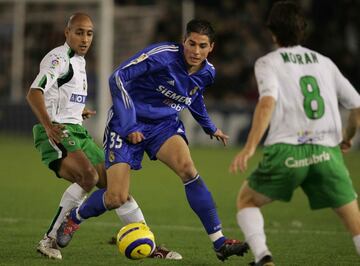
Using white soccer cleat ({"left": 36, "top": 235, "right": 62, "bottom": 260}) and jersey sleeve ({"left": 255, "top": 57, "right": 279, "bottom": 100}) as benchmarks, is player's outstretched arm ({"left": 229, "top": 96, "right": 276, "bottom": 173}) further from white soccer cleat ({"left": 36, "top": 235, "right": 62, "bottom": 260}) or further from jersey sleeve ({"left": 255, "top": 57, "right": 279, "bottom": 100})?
white soccer cleat ({"left": 36, "top": 235, "right": 62, "bottom": 260})

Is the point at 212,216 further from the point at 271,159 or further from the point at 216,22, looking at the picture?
the point at 216,22

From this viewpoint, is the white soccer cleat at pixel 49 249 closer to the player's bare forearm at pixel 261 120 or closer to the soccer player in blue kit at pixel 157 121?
→ the soccer player in blue kit at pixel 157 121

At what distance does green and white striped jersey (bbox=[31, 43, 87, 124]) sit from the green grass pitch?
125 centimetres

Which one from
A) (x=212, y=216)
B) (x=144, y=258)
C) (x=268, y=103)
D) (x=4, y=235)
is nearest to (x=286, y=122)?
(x=268, y=103)

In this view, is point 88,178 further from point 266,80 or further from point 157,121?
point 266,80

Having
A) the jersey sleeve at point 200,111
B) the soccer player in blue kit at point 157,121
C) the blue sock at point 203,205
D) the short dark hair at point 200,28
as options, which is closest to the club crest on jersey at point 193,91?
the soccer player in blue kit at point 157,121

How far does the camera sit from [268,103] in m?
6.49

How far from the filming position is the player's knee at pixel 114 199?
802cm

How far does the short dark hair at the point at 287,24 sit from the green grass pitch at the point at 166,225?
225 centimetres

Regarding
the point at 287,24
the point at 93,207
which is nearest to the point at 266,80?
the point at 287,24

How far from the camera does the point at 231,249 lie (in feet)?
25.5

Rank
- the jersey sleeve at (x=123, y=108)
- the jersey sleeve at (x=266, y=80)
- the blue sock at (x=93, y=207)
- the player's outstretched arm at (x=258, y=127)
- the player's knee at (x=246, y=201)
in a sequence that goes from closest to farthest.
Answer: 1. the player's outstretched arm at (x=258, y=127)
2. the jersey sleeve at (x=266, y=80)
3. the player's knee at (x=246, y=201)
4. the jersey sleeve at (x=123, y=108)
5. the blue sock at (x=93, y=207)

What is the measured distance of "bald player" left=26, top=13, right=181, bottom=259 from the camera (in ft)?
27.5

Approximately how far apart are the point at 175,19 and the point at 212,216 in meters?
20.9
